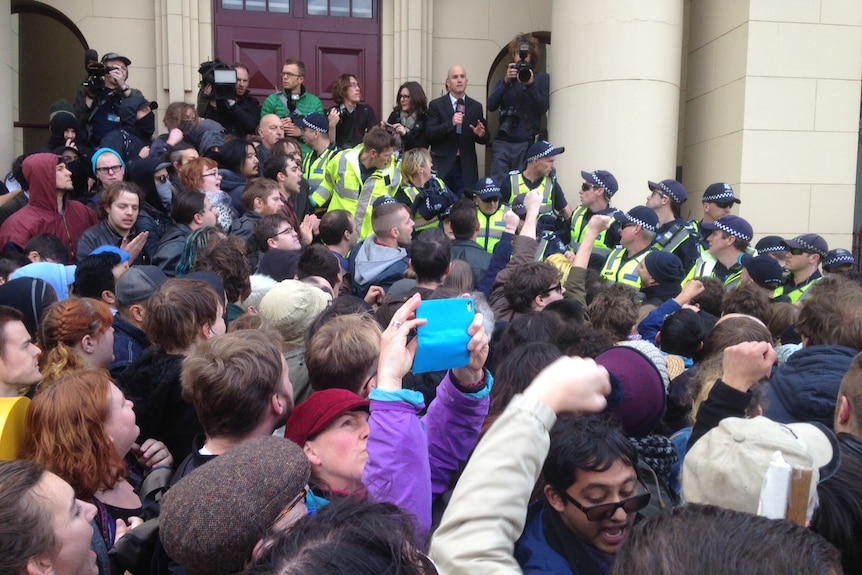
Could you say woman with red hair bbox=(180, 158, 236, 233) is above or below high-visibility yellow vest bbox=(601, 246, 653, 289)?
above

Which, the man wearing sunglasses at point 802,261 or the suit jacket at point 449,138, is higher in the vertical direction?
the suit jacket at point 449,138

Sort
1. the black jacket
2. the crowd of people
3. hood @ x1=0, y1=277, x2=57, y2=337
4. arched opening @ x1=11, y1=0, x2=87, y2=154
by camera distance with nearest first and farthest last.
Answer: the crowd of people → the black jacket → hood @ x1=0, y1=277, x2=57, y2=337 → arched opening @ x1=11, y1=0, x2=87, y2=154

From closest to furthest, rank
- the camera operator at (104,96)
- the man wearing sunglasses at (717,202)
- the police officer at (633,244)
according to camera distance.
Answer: the police officer at (633,244)
the man wearing sunglasses at (717,202)
the camera operator at (104,96)

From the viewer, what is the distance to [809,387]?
266 cm

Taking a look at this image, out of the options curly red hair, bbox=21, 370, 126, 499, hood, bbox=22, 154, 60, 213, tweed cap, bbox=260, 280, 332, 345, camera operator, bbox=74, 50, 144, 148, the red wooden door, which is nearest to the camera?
curly red hair, bbox=21, 370, 126, 499

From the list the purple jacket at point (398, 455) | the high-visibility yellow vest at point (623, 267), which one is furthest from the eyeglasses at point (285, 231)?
the purple jacket at point (398, 455)

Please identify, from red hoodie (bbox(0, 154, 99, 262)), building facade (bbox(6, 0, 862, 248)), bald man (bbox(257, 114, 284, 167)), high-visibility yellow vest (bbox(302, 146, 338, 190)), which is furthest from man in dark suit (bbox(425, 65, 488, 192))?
red hoodie (bbox(0, 154, 99, 262))

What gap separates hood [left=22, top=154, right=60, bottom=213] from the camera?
598 centimetres

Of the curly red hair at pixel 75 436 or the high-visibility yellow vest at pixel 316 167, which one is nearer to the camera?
the curly red hair at pixel 75 436

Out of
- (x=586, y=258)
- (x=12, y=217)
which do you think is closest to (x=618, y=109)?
(x=586, y=258)

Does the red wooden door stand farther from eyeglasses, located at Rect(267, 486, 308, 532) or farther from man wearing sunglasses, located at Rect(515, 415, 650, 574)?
eyeglasses, located at Rect(267, 486, 308, 532)

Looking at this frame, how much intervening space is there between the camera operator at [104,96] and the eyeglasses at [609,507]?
7.07 meters

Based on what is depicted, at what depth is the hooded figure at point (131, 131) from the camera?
755 centimetres

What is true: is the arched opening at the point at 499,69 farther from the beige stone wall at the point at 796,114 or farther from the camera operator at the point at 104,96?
the camera operator at the point at 104,96
